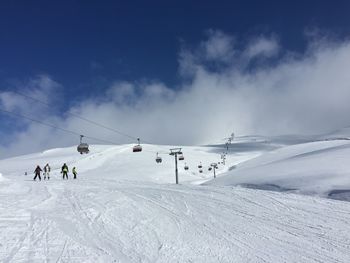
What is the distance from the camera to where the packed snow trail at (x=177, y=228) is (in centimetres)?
878

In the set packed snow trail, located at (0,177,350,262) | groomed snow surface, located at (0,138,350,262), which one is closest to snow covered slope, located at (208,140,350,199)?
groomed snow surface, located at (0,138,350,262)

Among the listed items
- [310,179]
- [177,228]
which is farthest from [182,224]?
[310,179]

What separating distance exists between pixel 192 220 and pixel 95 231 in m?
A: 3.40

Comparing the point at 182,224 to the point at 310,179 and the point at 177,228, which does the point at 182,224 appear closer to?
the point at 177,228

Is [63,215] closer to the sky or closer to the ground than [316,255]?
closer to the sky

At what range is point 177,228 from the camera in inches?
460

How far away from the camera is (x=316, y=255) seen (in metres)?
8.53

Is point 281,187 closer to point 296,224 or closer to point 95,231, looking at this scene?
point 296,224

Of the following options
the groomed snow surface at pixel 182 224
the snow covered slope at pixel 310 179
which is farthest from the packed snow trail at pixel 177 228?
the snow covered slope at pixel 310 179

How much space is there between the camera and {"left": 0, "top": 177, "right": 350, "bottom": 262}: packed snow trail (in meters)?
8.78

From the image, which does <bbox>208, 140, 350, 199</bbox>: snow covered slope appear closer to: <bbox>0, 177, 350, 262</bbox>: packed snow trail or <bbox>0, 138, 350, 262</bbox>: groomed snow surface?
<bbox>0, 138, 350, 262</bbox>: groomed snow surface

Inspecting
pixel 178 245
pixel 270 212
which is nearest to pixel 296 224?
pixel 270 212

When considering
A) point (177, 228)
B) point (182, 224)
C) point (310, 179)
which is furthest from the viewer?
point (310, 179)

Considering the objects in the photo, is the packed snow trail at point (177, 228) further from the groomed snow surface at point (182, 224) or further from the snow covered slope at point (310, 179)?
the snow covered slope at point (310, 179)
